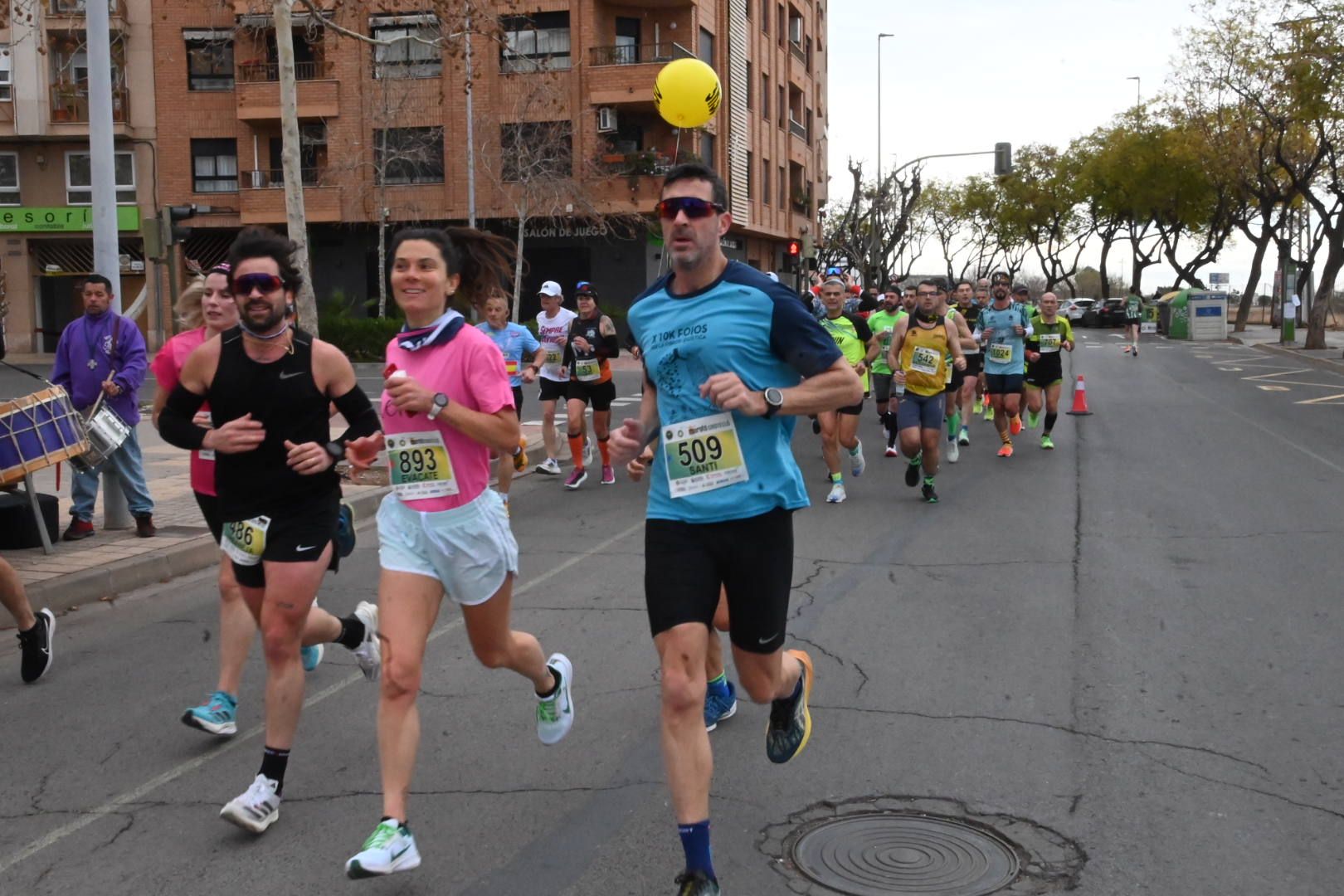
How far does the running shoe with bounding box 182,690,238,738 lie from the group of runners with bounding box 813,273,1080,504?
6.91 meters

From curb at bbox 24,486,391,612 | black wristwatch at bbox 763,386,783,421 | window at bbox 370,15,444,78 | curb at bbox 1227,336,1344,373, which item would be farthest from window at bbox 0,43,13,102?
black wristwatch at bbox 763,386,783,421

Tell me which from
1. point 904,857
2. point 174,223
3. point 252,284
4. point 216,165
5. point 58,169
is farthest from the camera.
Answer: point 216,165

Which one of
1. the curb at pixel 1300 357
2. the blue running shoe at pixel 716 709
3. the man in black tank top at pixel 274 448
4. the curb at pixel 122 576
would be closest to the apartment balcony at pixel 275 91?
the curb at pixel 1300 357

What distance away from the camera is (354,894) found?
3.95 m

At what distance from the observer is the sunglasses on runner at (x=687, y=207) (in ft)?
13.2

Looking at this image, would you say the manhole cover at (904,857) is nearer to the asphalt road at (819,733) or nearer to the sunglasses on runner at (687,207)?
the asphalt road at (819,733)

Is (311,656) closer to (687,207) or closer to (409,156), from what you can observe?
(687,207)

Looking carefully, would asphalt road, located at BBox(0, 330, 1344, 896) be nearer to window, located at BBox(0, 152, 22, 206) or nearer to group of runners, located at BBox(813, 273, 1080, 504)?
group of runners, located at BBox(813, 273, 1080, 504)

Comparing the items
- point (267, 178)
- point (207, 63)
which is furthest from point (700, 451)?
point (207, 63)

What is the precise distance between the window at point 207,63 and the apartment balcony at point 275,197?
2966 millimetres

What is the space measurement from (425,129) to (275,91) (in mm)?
4696

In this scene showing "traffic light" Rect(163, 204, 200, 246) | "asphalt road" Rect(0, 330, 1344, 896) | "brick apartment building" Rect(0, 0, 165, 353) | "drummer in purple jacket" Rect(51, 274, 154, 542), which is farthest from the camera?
"brick apartment building" Rect(0, 0, 165, 353)

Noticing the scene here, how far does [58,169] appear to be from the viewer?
4175cm

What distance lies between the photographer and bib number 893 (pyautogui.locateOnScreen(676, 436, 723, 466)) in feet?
13.2
